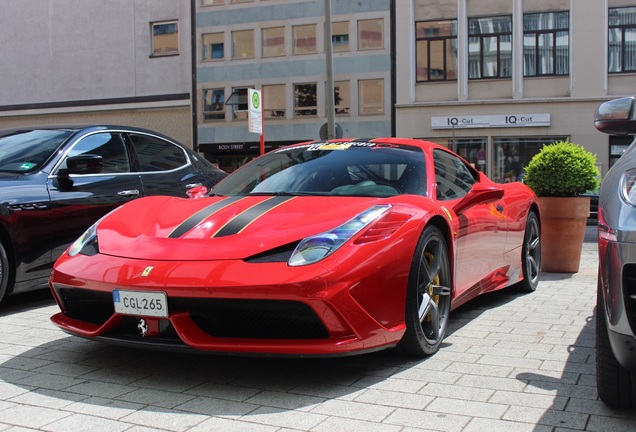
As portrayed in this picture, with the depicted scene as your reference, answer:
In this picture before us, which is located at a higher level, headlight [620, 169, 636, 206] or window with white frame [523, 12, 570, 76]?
window with white frame [523, 12, 570, 76]

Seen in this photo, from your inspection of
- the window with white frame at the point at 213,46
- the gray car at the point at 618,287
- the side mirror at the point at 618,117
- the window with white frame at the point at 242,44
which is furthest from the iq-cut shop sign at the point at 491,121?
the gray car at the point at 618,287

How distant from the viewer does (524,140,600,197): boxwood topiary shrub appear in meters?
7.59

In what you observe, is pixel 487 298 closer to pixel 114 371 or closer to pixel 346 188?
pixel 346 188

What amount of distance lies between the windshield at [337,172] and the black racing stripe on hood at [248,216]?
277 millimetres

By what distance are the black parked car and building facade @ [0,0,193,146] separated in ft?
86.8

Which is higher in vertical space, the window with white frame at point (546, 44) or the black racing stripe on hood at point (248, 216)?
the window with white frame at point (546, 44)

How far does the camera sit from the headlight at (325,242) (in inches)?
127

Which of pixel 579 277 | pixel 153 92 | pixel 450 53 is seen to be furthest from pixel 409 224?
pixel 153 92

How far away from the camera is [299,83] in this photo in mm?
30672

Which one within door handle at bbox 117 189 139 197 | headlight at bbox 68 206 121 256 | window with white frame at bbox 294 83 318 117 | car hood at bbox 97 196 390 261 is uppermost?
window with white frame at bbox 294 83 318 117

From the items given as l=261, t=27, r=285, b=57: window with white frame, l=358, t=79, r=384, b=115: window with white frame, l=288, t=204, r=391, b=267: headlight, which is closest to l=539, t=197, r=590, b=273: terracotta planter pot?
l=288, t=204, r=391, b=267: headlight

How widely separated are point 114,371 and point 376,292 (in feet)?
4.73

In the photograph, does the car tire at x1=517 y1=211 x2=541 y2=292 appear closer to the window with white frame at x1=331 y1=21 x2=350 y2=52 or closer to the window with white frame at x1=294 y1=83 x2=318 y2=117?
the window with white frame at x1=294 y1=83 x2=318 y2=117

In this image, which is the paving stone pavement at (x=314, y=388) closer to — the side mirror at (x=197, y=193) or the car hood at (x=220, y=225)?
the car hood at (x=220, y=225)
